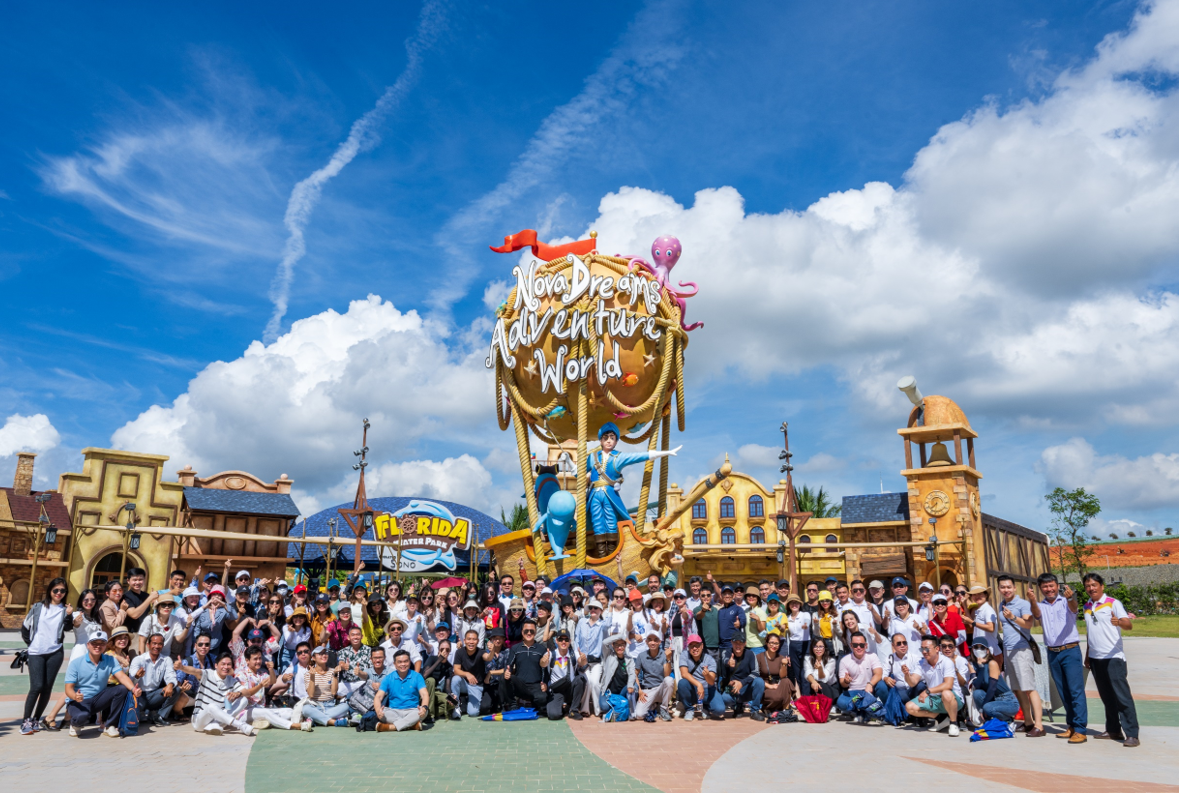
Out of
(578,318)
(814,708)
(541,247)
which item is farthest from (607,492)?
(814,708)

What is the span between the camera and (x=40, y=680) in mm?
8945

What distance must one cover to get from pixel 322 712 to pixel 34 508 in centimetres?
2852

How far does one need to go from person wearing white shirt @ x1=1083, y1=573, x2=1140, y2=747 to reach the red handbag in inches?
117

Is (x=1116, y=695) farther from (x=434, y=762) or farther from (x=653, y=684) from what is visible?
(x=434, y=762)

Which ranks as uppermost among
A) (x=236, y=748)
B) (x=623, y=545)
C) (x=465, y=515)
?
(x=465, y=515)

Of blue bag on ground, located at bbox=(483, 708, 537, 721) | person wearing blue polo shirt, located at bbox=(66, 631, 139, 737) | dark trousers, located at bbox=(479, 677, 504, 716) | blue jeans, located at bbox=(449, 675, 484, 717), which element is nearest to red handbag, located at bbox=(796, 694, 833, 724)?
blue bag on ground, located at bbox=(483, 708, 537, 721)

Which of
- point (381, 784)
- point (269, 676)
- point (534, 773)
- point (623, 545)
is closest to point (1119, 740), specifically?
point (534, 773)

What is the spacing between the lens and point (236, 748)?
830 cm

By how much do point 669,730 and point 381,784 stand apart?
383cm

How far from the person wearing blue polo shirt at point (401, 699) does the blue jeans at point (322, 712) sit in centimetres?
59

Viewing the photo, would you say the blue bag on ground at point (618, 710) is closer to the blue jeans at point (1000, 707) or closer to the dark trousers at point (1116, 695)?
the blue jeans at point (1000, 707)

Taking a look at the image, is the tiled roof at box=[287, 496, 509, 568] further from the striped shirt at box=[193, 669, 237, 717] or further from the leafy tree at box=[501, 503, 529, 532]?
the striped shirt at box=[193, 669, 237, 717]

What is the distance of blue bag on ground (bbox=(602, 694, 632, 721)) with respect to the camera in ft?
33.2

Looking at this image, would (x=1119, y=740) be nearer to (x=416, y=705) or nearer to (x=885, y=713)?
(x=885, y=713)
